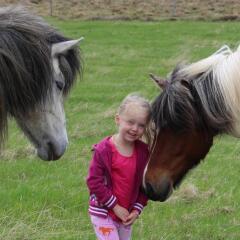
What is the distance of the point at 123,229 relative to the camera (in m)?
4.16

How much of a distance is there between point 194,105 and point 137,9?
23901 mm

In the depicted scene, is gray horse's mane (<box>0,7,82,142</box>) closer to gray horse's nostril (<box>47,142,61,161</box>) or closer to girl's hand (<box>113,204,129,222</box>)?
gray horse's nostril (<box>47,142,61,161</box>)

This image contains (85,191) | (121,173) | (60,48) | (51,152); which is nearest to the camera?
(121,173)

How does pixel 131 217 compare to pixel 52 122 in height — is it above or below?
below

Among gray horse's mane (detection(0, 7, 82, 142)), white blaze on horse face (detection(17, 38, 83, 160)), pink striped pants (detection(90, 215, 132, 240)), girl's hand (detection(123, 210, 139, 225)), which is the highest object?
gray horse's mane (detection(0, 7, 82, 142))

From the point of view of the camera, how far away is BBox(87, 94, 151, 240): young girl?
13.1 ft

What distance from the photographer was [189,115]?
3.92 m

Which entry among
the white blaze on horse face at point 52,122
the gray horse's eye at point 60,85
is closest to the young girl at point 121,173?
the white blaze on horse face at point 52,122

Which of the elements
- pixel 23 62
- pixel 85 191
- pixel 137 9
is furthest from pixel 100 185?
pixel 137 9

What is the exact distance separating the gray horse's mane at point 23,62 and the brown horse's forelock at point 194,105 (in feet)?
2.47

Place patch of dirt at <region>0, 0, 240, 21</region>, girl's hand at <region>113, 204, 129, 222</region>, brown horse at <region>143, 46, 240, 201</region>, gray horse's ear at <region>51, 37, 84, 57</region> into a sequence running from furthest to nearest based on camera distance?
patch of dirt at <region>0, 0, 240, 21</region> < gray horse's ear at <region>51, 37, 84, 57</region> < girl's hand at <region>113, 204, 129, 222</region> < brown horse at <region>143, 46, 240, 201</region>

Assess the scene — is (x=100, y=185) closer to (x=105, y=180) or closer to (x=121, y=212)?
(x=105, y=180)

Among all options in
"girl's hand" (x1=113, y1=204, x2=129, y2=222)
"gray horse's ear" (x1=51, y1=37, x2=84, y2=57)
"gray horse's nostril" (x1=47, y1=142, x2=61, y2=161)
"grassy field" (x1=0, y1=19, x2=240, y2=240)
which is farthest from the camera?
"grassy field" (x1=0, y1=19, x2=240, y2=240)

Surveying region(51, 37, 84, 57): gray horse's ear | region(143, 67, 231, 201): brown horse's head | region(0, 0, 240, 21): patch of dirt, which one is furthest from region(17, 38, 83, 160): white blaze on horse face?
region(0, 0, 240, 21): patch of dirt
